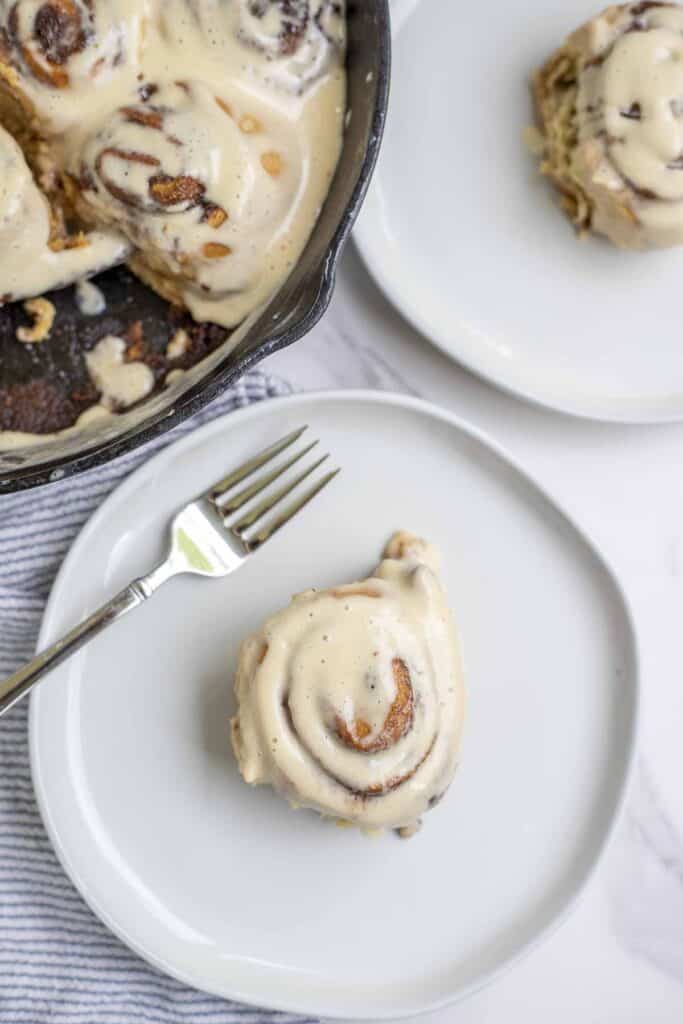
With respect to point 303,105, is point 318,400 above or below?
below

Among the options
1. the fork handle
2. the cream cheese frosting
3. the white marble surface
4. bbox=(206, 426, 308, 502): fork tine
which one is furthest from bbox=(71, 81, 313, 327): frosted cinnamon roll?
the white marble surface

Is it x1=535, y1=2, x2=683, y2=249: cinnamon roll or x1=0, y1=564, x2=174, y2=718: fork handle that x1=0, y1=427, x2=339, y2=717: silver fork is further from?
x1=535, y1=2, x2=683, y2=249: cinnamon roll

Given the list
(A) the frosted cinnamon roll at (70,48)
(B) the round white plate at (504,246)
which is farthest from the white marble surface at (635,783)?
(A) the frosted cinnamon roll at (70,48)

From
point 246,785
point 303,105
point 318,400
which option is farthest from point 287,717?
point 303,105

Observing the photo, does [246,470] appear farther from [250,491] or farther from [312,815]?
[312,815]

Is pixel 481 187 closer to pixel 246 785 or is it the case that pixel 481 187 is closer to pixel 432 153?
pixel 432 153

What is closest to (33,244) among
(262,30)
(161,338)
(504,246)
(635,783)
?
(161,338)
